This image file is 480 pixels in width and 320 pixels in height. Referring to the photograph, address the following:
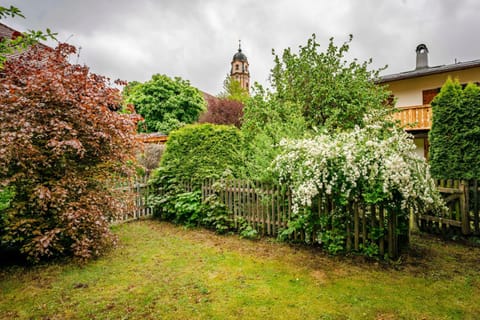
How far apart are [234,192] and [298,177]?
1943mm

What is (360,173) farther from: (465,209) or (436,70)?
(436,70)

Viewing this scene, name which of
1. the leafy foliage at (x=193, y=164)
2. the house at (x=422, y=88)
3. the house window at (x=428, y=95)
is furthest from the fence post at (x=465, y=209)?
the house window at (x=428, y=95)

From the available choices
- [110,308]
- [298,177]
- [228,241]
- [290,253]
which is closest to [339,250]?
[290,253]

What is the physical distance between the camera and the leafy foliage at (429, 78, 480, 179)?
5.46 metres

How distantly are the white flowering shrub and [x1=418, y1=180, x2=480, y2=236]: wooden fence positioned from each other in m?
1.36

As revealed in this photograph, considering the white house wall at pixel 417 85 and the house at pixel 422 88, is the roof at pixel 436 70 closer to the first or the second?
the house at pixel 422 88

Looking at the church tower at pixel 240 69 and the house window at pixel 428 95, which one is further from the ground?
the church tower at pixel 240 69

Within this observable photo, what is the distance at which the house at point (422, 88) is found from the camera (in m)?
12.5

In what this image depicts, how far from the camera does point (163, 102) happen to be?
25.0 metres

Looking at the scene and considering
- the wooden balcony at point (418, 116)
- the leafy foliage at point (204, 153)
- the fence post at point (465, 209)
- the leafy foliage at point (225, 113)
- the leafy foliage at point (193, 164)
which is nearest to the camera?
the fence post at point (465, 209)

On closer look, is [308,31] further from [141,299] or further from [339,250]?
[141,299]

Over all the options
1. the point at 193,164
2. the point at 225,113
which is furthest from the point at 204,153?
the point at 225,113

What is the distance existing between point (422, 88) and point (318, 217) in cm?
1363

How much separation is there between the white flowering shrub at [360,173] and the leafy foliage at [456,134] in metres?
2.00
